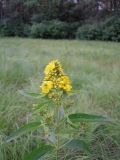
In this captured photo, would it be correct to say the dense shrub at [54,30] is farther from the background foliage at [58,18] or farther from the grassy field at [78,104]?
the grassy field at [78,104]

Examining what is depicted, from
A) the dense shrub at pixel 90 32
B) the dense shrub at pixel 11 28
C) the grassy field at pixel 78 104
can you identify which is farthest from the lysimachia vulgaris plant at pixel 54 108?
the dense shrub at pixel 11 28

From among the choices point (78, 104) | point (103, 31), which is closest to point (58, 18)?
point (103, 31)

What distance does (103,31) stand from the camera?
13.6 m

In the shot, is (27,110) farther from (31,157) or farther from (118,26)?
(118,26)

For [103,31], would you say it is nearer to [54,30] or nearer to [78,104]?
[54,30]

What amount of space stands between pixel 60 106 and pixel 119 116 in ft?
4.21

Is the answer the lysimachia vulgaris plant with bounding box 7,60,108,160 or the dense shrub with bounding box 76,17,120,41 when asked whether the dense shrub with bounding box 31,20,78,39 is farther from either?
the lysimachia vulgaris plant with bounding box 7,60,108,160

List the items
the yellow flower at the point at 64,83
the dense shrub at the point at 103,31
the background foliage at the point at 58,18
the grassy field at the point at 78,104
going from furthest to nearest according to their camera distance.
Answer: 1. the background foliage at the point at 58,18
2. the dense shrub at the point at 103,31
3. the grassy field at the point at 78,104
4. the yellow flower at the point at 64,83

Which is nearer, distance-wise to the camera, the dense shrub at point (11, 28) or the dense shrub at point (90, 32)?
the dense shrub at point (90, 32)

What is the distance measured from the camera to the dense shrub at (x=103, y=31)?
13.3 m

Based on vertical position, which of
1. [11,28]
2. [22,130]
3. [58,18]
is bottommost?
[22,130]

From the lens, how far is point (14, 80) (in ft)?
14.2

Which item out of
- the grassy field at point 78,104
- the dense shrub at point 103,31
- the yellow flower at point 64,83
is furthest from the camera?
the dense shrub at point 103,31

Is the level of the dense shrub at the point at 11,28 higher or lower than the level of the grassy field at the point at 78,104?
higher
